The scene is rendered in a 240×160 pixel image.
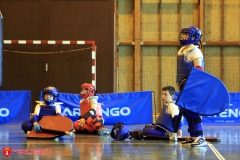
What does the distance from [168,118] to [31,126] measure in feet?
8.43

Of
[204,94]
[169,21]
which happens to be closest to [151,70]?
[169,21]

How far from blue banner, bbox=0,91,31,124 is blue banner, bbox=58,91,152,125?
1005 mm

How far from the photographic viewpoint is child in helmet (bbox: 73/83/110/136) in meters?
9.64

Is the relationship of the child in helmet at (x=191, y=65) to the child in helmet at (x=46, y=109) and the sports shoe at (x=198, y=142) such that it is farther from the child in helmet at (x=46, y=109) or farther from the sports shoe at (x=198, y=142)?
the child in helmet at (x=46, y=109)

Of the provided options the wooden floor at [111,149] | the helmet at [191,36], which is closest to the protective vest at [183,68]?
the helmet at [191,36]

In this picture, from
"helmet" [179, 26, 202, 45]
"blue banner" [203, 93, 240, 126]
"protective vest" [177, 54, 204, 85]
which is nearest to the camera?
"protective vest" [177, 54, 204, 85]

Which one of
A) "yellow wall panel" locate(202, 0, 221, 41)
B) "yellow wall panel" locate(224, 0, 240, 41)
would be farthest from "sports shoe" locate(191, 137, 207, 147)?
"yellow wall panel" locate(224, 0, 240, 41)

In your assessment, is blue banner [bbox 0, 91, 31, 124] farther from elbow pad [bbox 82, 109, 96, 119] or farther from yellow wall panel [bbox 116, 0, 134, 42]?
yellow wall panel [bbox 116, 0, 134, 42]

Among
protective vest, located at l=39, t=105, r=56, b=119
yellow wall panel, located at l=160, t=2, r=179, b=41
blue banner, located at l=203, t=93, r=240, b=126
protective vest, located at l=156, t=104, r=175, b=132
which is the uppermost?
yellow wall panel, located at l=160, t=2, r=179, b=41

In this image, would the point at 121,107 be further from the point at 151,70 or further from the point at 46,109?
the point at 151,70

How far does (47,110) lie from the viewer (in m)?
9.28

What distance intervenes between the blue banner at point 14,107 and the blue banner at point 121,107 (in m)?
1.00

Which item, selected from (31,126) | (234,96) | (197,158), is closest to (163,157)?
(197,158)

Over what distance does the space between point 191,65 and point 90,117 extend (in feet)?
9.63
